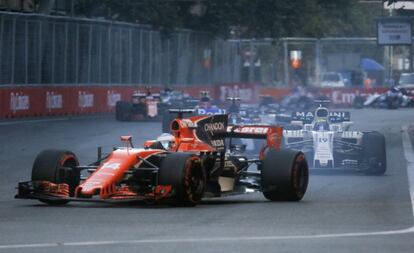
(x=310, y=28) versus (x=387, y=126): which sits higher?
(x=310, y=28)

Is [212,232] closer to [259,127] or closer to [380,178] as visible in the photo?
[259,127]

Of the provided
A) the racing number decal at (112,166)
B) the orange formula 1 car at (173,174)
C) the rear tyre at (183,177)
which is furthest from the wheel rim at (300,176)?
the racing number decal at (112,166)

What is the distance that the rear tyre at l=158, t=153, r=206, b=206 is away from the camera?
45.5ft

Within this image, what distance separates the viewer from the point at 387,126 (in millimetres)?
40281

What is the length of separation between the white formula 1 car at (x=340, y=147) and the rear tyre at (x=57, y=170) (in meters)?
7.28

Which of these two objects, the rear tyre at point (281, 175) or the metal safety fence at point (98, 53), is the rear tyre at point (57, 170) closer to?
the rear tyre at point (281, 175)

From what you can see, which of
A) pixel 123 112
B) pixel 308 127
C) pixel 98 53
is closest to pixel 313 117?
pixel 308 127

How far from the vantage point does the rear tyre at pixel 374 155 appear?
20688mm

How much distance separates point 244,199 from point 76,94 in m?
28.5

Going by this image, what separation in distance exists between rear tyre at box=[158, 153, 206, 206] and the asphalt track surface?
0.16m

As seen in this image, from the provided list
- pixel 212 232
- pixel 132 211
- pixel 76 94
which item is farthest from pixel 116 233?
pixel 76 94

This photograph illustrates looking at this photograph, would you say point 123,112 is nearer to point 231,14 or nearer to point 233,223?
point 231,14

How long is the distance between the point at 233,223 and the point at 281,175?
2484 millimetres

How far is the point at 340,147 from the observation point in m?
21.2
